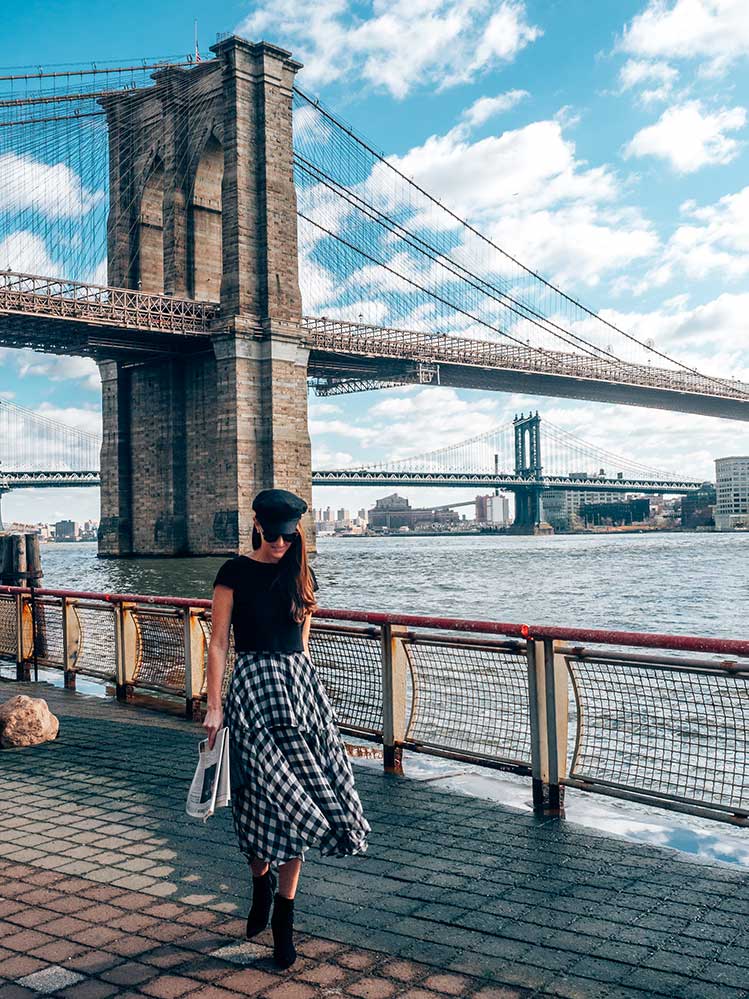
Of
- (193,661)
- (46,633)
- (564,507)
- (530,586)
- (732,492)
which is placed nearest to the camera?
(193,661)

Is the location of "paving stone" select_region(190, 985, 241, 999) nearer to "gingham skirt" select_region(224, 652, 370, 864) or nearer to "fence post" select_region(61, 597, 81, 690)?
"gingham skirt" select_region(224, 652, 370, 864)

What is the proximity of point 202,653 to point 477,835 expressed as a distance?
3723mm

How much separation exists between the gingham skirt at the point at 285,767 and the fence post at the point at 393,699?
2621mm

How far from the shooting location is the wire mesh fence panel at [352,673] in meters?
6.45

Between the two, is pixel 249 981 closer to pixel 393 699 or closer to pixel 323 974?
pixel 323 974

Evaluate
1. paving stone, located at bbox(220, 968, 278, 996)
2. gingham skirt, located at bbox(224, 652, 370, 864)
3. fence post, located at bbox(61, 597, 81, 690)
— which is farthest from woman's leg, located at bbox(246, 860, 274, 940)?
fence post, located at bbox(61, 597, 81, 690)

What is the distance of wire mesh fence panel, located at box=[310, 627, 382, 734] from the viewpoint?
645 cm

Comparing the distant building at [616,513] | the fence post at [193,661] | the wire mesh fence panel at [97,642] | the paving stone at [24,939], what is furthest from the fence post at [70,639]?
the distant building at [616,513]

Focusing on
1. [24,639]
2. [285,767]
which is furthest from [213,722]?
[24,639]

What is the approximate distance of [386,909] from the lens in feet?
12.6

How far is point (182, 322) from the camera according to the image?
50188 millimetres

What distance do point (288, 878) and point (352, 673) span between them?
10.8 feet

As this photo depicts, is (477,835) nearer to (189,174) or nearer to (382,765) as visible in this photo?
(382,765)

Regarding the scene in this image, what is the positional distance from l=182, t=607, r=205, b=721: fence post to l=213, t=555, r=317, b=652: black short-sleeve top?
449 cm
